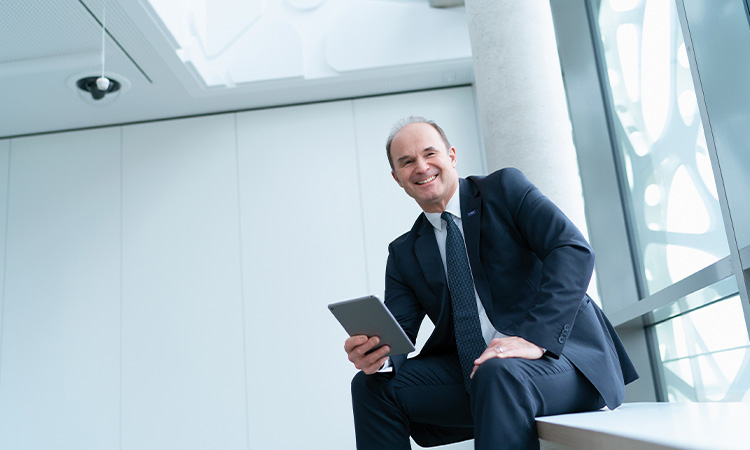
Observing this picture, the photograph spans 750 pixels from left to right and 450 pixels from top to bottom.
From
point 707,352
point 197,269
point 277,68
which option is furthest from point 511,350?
point 197,269

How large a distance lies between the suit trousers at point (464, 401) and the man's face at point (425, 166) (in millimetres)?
453

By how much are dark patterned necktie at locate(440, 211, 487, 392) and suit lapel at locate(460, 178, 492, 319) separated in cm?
2

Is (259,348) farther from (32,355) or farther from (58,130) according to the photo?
(58,130)

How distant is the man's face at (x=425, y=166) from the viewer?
1.93 m

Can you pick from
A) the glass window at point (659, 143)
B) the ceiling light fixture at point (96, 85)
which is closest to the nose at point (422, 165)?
the glass window at point (659, 143)

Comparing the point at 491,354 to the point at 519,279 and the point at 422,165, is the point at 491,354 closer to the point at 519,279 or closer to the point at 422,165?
the point at 519,279

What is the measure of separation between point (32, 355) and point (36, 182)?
49.9 inches

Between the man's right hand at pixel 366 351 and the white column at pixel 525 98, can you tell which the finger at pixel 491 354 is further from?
the white column at pixel 525 98

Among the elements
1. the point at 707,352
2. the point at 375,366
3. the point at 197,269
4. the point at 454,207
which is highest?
the point at 197,269

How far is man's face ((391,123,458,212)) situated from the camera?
1.93 meters

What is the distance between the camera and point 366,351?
1700 mm

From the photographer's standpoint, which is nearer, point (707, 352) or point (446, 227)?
point (446, 227)

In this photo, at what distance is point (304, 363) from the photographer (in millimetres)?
4672

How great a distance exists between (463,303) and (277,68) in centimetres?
327
